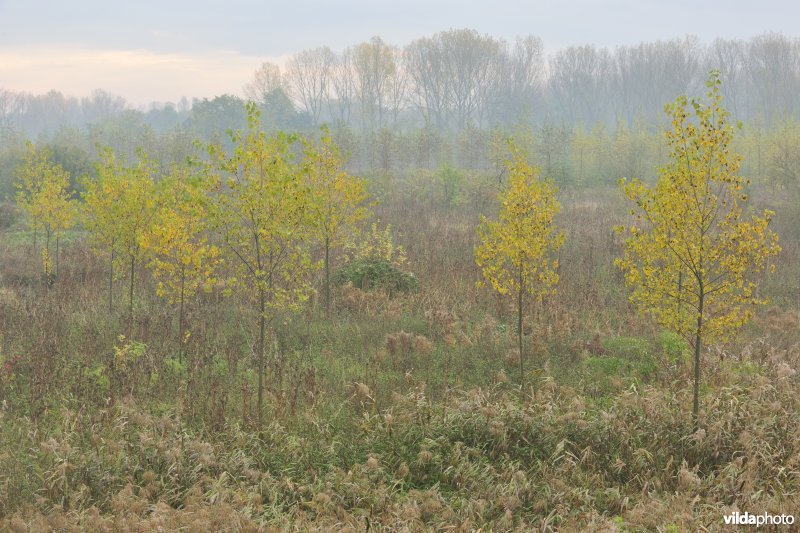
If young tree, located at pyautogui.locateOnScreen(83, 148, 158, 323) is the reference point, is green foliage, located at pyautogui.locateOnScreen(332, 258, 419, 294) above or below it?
below

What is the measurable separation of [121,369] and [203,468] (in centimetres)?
283

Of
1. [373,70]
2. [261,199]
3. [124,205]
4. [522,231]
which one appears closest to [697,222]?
[522,231]

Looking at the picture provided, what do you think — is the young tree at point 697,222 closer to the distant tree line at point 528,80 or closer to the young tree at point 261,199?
the young tree at point 261,199

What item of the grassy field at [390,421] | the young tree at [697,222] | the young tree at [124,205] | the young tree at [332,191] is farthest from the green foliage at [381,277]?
the young tree at [697,222]

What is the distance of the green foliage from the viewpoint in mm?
13164

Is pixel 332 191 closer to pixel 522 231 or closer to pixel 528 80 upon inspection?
pixel 522 231

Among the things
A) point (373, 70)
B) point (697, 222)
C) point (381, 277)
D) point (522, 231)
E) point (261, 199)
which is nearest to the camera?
point (697, 222)

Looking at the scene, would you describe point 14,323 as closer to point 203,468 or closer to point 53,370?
point 53,370

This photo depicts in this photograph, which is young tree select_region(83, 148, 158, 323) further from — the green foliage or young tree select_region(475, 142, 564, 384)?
young tree select_region(475, 142, 564, 384)

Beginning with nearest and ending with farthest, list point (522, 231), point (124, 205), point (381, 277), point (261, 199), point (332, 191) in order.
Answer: point (261, 199)
point (522, 231)
point (124, 205)
point (332, 191)
point (381, 277)

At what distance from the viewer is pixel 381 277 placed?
13250 mm

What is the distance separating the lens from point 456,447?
6.70 meters

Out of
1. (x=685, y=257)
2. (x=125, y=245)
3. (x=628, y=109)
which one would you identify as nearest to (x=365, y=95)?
(x=628, y=109)

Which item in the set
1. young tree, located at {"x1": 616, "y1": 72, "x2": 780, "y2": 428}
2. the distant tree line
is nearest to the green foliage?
young tree, located at {"x1": 616, "y1": 72, "x2": 780, "y2": 428}
